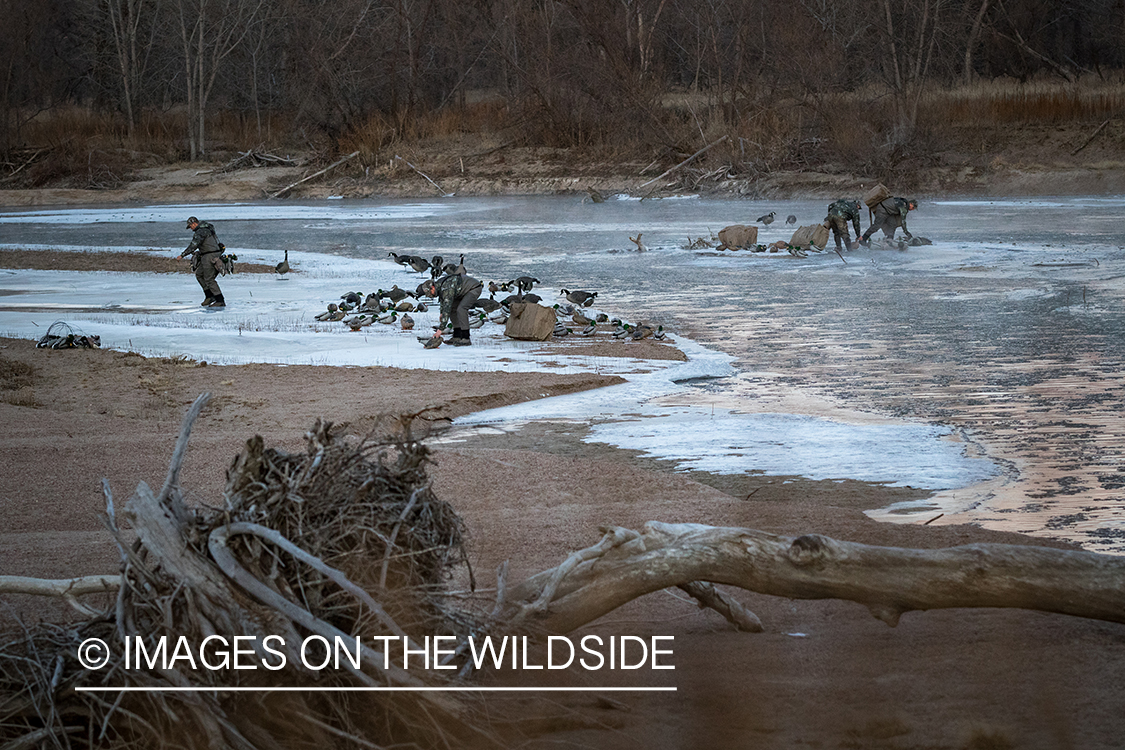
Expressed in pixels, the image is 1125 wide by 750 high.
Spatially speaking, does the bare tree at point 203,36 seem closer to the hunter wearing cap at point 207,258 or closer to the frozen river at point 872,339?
the frozen river at point 872,339

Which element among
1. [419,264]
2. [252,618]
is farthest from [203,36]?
[252,618]

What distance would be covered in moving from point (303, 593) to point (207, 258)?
17182mm

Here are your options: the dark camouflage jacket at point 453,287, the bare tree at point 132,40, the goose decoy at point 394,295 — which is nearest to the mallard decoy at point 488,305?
the dark camouflage jacket at point 453,287

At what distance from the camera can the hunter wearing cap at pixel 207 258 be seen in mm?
20953

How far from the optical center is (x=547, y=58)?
56250 millimetres

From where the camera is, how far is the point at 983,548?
19.3ft

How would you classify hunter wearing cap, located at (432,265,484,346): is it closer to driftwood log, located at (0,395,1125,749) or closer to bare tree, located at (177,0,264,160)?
driftwood log, located at (0,395,1125,749)

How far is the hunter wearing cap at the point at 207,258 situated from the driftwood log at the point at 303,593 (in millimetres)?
16008

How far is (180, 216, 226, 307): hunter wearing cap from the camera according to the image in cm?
2095

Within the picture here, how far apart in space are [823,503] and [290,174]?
4912 centimetres

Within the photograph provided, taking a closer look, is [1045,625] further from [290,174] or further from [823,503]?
[290,174]
